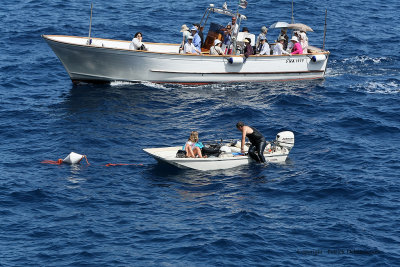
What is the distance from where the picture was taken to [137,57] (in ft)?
109

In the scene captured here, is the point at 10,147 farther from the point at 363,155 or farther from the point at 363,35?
the point at 363,35

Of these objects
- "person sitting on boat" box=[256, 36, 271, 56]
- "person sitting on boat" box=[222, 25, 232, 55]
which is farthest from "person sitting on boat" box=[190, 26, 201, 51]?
"person sitting on boat" box=[256, 36, 271, 56]

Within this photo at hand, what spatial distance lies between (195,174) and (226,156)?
5.01ft

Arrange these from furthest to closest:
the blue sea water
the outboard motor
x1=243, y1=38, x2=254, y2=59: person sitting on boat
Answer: x1=243, y1=38, x2=254, y2=59: person sitting on boat < the outboard motor < the blue sea water

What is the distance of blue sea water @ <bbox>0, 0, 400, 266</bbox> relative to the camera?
758 inches

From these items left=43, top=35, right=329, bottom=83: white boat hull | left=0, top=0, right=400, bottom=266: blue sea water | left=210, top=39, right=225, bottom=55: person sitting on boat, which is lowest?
left=0, top=0, right=400, bottom=266: blue sea water

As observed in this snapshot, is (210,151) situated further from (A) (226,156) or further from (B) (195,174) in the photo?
(B) (195,174)

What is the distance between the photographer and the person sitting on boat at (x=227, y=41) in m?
34.8

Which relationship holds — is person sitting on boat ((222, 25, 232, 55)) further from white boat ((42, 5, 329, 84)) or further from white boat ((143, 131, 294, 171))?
white boat ((143, 131, 294, 171))

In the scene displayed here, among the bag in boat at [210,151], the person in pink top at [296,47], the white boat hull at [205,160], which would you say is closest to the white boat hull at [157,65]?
the person in pink top at [296,47]

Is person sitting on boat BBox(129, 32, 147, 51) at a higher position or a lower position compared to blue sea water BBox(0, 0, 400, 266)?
higher

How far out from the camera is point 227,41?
3491cm

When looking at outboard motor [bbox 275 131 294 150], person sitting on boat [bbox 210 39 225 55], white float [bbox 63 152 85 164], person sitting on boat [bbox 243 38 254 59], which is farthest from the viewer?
person sitting on boat [bbox 210 39 225 55]

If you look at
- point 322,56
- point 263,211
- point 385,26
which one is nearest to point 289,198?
point 263,211
